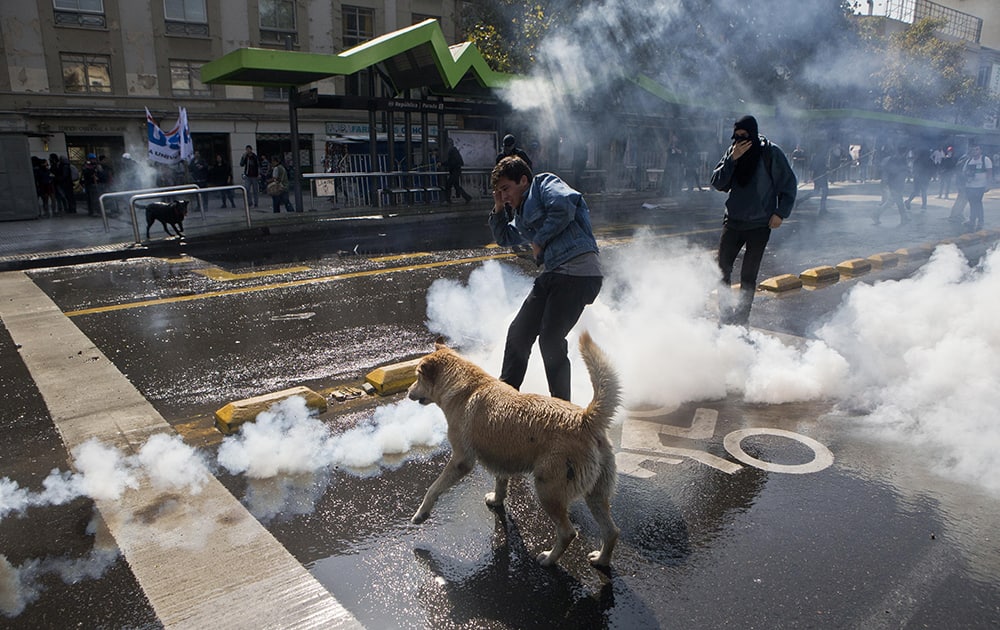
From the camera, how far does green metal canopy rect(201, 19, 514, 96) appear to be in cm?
1388

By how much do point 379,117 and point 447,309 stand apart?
24541 mm

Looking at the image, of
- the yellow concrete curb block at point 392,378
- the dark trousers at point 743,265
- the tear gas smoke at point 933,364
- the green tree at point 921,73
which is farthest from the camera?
the green tree at point 921,73

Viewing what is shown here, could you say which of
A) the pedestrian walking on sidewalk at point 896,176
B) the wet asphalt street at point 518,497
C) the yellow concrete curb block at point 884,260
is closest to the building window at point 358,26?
the pedestrian walking on sidewalk at point 896,176

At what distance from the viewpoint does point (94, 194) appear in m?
18.6

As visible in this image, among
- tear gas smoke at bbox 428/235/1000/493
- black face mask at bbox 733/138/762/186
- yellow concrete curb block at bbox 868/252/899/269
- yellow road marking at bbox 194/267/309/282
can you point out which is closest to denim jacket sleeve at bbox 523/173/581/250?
tear gas smoke at bbox 428/235/1000/493

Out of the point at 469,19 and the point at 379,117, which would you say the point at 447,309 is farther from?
the point at 469,19

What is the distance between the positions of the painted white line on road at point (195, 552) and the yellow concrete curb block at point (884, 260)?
9.84 meters

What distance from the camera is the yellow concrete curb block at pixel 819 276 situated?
8953 millimetres

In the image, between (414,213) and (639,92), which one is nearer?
(414,213)

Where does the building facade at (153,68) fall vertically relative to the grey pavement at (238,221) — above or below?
above

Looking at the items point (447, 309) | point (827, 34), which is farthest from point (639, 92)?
point (447, 309)

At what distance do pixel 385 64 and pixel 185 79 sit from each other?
46.3ft

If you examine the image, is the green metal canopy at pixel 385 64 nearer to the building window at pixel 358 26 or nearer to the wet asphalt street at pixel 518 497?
the wet asphalt street at pixel 518 497

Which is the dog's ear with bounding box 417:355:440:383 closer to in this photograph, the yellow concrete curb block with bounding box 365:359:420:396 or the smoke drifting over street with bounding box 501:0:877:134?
the yellow concrete curb block with bounding box 365:359:420:396
